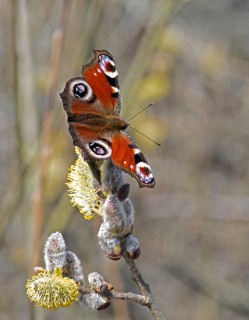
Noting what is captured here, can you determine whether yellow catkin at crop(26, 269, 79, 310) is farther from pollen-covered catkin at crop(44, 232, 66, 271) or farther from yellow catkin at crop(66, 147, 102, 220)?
yellow catkin at crop(66, 147, 102, 220)

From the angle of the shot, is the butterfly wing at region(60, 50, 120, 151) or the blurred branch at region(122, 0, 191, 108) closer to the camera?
the butterfly wing at region(60, 50, 120, 151)

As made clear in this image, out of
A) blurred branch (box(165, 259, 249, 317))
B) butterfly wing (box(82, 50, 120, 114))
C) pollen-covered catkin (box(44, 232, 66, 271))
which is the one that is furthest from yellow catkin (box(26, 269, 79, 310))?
blurred branch (box(165, 259, 249, 317))

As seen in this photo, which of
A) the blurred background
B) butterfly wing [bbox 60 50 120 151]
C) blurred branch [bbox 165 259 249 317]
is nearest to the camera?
butterfly wing [bbox 60 50 120 151]

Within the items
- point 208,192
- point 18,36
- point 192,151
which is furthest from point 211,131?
point 18,36

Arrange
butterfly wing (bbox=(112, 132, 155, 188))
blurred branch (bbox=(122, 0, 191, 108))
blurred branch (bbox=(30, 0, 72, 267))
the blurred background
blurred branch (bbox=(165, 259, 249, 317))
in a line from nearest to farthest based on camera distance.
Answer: butterfly wing (bbox=(112, 132, 155, 188)), blurred branch (bbox=(30, 0, 72, 267)), blurred branch (bbox=(122, 0, 191, 108)), the blurred background, blurred branch (bbox=(165, 259, 249, 317))

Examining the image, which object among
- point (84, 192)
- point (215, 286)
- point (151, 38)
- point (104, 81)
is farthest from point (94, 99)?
point (215, 286)

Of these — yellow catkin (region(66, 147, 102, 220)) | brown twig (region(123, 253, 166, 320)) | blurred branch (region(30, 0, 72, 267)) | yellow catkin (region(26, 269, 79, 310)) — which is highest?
blurred branch (region(30, 0, 72, 267))

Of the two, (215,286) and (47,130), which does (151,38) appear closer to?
(47,130)
